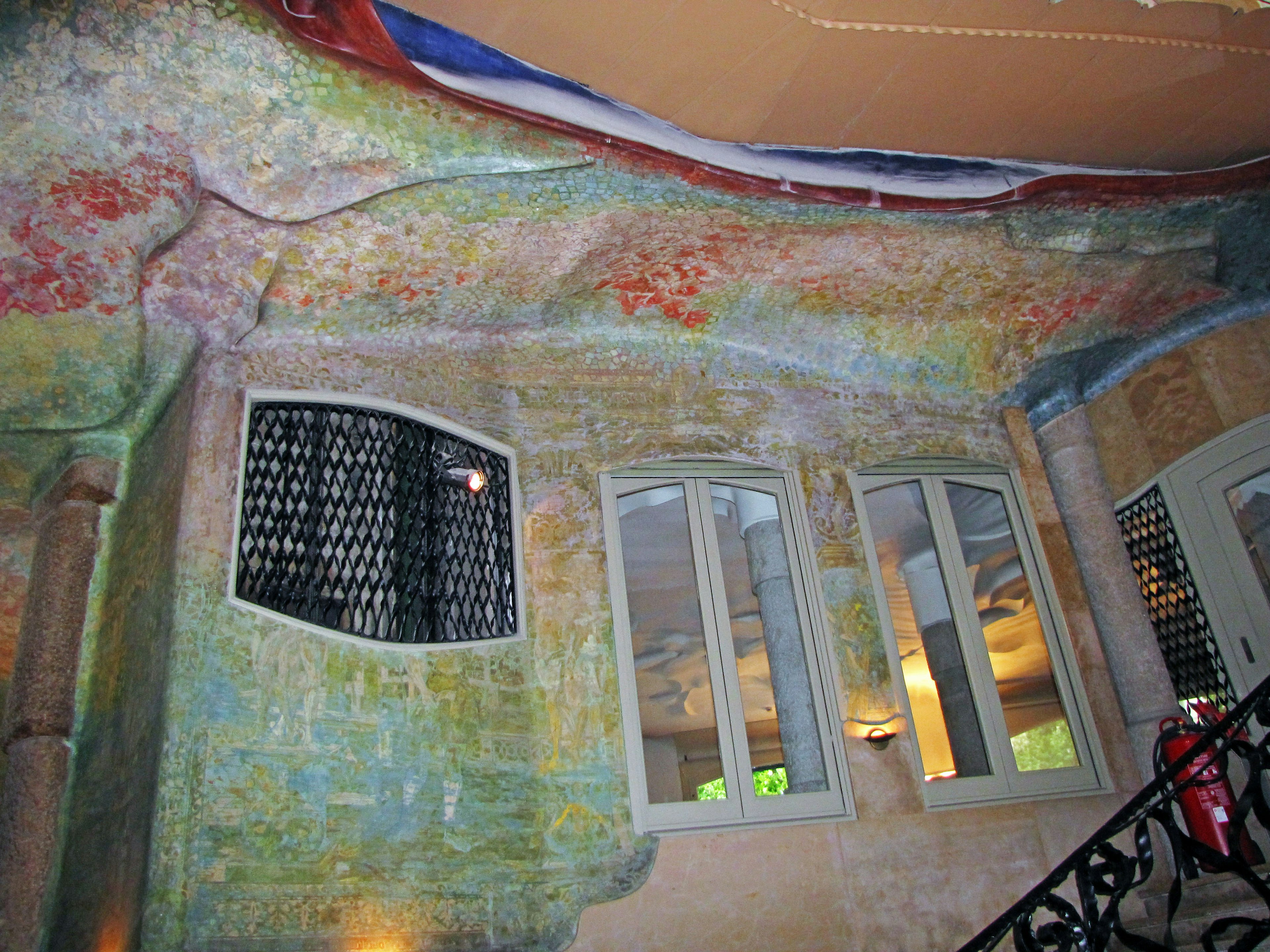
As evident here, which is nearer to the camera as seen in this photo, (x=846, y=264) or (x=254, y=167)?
(x=254, y=167)

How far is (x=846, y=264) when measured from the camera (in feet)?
22.4

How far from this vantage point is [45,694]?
5246 mm

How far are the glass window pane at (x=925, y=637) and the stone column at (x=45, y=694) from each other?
14.7ft

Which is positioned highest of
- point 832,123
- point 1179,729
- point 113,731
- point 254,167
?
point 832,123

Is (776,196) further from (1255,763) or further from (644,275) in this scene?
(1255,763)

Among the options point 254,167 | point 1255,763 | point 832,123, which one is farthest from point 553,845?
point 832,123

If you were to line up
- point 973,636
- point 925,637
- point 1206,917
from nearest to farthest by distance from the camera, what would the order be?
point 1206,917 → point 973,636 → point 925,637

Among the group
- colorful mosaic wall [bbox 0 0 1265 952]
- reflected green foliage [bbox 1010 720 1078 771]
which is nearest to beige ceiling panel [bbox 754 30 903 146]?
colorful mosaic wall [bbox 0 0 1265 952]

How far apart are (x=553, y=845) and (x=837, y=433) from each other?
3.25 m

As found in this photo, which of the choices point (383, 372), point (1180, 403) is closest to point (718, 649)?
point (383, 372)

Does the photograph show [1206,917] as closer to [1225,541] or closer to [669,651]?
[1225,541]

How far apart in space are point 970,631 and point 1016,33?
3.42 metres

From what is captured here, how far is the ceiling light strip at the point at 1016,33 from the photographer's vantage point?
17.5ft

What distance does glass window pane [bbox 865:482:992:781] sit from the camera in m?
6.51
